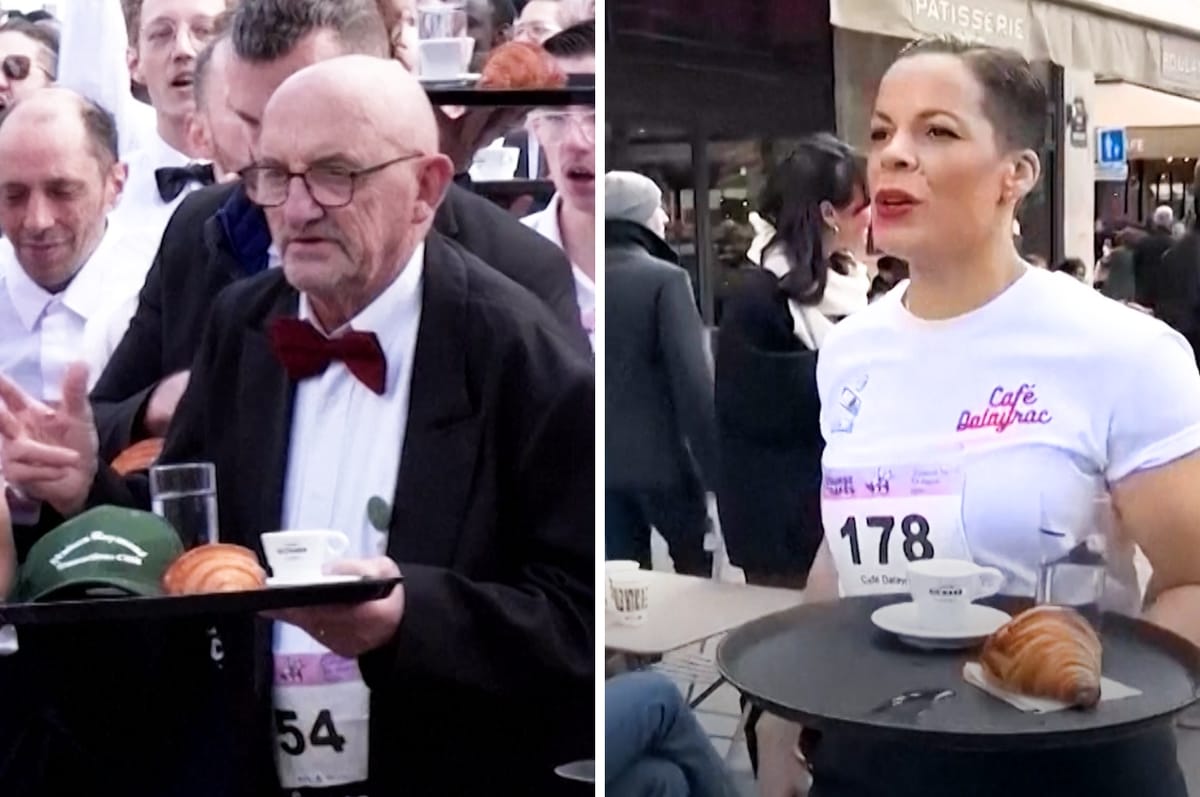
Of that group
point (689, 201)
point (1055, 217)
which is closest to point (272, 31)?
point (689, 201)

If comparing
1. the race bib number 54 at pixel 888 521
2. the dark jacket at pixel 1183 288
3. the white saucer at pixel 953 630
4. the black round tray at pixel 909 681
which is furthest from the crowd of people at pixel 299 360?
the dark jacket at pixel 1183 288

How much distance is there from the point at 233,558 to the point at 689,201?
0.91 meters

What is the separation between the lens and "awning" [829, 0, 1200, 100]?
235cm

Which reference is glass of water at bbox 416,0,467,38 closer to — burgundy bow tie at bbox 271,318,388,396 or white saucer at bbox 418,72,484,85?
white saucer at bbox 418,72,484,85

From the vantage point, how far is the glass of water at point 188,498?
2.42 meters

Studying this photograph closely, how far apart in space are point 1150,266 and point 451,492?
3.91 feet

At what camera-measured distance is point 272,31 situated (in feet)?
7.79

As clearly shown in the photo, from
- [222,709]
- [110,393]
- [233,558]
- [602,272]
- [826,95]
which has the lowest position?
[222,709]

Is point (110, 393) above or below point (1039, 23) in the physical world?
below

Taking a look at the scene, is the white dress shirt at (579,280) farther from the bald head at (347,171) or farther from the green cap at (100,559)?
the green cap at (100,559)

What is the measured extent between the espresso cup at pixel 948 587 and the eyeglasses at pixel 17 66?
62.8 inches

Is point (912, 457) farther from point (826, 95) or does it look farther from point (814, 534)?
point (826, 95)

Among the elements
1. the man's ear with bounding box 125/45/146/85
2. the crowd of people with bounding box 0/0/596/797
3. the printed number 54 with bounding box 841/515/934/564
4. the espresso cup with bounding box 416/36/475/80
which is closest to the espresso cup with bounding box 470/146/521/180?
the crowd of people with bounding box 0/0/596/797

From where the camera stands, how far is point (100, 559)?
2373 millimetres
